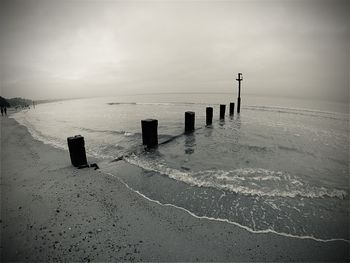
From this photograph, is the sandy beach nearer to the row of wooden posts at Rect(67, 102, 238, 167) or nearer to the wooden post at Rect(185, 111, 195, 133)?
the row of wooden posts at Rect(67, 102, 238, 167)

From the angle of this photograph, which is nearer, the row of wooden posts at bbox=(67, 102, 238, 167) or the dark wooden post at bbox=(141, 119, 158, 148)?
the row of wooden posts at bbox=(67, 102, 238, 167)

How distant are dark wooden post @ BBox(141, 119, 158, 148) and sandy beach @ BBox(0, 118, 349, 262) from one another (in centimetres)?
381

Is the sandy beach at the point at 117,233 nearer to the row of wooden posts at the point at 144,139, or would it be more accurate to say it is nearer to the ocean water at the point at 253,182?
the ocean water at the point at 253,182

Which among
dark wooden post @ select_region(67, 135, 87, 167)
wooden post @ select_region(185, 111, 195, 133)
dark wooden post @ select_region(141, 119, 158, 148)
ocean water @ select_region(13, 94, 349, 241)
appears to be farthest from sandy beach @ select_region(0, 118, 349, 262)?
wooden post @ select_region(185, 111, 195, 133)

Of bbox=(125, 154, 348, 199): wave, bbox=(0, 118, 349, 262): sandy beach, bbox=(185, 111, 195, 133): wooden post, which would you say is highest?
bbox=(185, 111, 195, 133): wooden post

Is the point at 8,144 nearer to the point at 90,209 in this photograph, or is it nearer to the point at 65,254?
the point at 90,209

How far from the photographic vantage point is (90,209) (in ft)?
11.2

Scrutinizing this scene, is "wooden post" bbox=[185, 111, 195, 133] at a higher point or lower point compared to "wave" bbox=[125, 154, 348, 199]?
higher

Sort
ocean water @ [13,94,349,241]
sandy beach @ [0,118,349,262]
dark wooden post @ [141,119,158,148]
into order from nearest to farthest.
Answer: sandy beach @ [0,118,349,262]
ocean water @ [13,94,349,241]
dark wooden post @ [141,119,158,148]

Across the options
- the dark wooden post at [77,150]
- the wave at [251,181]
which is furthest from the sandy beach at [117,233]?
the wave at [251,181]

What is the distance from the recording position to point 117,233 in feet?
9.25

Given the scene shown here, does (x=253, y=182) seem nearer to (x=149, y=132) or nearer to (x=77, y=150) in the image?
(x=149, y=132)

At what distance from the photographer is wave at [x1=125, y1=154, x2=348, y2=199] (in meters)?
4.41

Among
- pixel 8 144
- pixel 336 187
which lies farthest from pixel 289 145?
pixel 8 144
